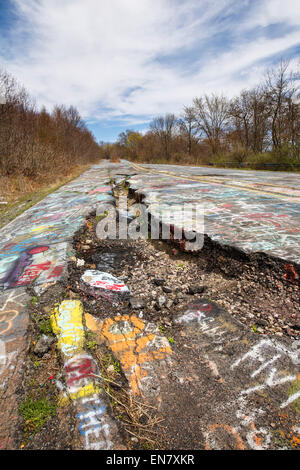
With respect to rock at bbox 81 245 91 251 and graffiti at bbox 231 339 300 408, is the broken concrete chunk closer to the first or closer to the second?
rock at bbox 81 245 91 251

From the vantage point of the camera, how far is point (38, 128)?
15.4 metres

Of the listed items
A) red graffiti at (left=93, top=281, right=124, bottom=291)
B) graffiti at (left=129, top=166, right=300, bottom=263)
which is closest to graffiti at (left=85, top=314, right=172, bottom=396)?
red graffiti at (left=93, top=281, right=124, bottom=291)

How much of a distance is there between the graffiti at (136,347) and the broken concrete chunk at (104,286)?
322 millimetres

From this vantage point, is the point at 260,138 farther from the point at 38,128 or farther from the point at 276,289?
the point at 276,289

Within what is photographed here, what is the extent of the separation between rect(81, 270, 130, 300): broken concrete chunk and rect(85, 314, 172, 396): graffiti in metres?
0.32

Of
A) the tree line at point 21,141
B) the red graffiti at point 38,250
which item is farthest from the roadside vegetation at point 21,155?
the red graffiti at point 38,250

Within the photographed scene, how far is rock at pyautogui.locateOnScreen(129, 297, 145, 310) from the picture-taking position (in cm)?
231

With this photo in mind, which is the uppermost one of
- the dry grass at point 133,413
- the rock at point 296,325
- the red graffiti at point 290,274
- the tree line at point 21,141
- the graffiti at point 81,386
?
the tree line at point 21,141

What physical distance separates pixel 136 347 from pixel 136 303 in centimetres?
54

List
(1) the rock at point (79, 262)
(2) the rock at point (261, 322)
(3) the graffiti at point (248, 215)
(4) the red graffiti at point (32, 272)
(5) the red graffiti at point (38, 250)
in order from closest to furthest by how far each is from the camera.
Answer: (2) the rock at point (261, 322) → (4) the red graffiti at point (32, 272) → (3) the graffiti at point (248, 215) → (1) the rock at point (79, 262) → (5) the red graffiti at point (38, 250)

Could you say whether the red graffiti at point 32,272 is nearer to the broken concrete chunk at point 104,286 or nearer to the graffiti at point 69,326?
the broken concrete chunk at point 104,286

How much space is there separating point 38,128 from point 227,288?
1666cm

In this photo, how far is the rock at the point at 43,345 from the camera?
180 cm

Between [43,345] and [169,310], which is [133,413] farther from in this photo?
[169,310]
